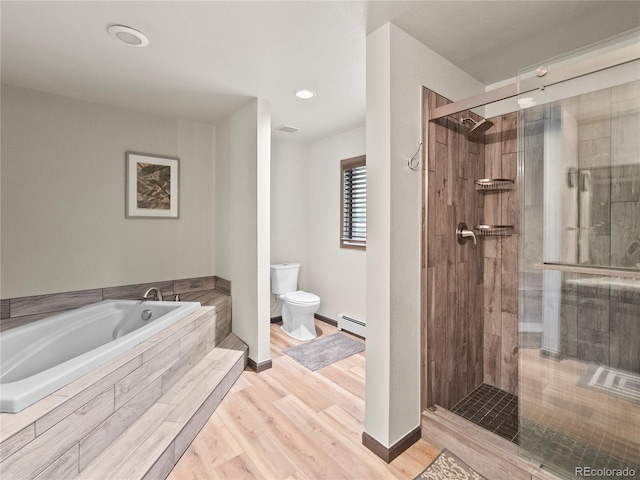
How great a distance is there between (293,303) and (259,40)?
8.26 ft

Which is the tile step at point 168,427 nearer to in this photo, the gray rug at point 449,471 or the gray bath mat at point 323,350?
the gray bath mat at point 323,350

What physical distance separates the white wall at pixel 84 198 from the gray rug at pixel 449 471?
110 inches

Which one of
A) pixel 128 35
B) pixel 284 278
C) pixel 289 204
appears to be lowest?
pixel 284 278

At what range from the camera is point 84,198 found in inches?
108

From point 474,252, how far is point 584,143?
1088mm

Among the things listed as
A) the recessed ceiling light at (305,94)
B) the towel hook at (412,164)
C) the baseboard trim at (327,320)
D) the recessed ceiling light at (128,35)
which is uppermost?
the recessed ceiling light at (305,94)

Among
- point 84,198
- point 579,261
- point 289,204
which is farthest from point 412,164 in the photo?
point 84,198

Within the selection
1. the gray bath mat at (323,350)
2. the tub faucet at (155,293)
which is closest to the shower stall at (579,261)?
the gray bath mat at (323,350)

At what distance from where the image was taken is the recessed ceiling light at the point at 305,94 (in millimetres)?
2522

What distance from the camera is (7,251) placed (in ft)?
7.90

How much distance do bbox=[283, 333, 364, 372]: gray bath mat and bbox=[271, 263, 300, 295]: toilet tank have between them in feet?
2.47

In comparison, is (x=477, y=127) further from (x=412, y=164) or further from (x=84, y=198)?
(x=84, y=198)

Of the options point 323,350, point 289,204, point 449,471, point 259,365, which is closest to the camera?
point 449,471

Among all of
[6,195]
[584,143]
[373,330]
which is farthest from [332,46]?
[6,195]
